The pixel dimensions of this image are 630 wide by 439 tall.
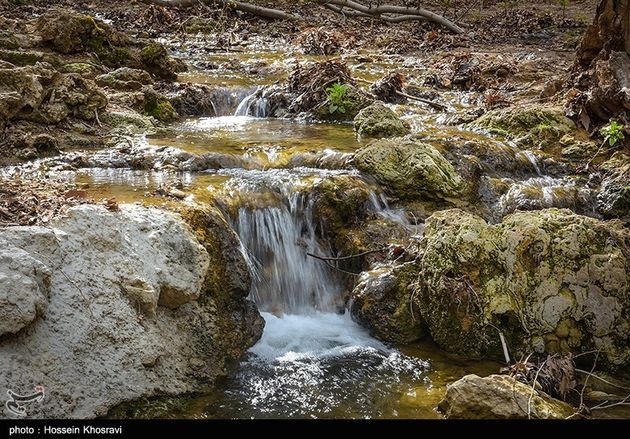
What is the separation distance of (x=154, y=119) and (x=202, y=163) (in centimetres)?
250

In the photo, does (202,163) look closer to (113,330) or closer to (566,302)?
(113,330)

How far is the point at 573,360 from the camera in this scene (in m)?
4.74

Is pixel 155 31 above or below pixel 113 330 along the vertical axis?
above

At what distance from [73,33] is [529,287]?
9739 mm

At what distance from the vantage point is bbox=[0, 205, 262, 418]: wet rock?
361cm

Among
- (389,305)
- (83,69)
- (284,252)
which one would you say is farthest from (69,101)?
(389,305)

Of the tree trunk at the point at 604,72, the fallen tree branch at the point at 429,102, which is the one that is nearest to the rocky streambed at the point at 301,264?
the tree trunk at the point at 604,72

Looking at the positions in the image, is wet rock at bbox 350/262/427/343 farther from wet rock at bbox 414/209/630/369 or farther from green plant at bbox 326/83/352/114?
green plant at bbox 326/83/352/114

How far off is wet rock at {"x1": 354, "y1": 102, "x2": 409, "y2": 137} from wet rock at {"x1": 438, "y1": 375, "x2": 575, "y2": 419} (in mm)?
5631

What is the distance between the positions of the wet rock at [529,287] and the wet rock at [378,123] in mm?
3862

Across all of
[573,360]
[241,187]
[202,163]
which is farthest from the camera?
[202,163]

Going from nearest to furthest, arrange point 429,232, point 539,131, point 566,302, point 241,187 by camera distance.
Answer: point 566,302
point 429,232
point 241,187
point 539,131

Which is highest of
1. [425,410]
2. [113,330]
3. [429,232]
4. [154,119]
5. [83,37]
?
[83,37]

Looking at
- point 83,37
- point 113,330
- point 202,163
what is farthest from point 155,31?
point 113,330
